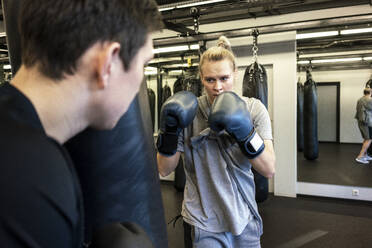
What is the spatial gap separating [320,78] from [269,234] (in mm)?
2769

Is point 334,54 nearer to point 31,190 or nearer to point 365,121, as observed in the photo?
point 365,121

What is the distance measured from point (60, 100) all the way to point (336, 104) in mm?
4761

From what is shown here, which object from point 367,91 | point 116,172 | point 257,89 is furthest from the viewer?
point 367,91

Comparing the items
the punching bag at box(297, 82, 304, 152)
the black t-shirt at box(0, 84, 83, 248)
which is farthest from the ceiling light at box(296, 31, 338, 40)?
the black t-shirt at box(0, 84, 83, 248)

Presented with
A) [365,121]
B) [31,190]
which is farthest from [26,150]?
[365,121]

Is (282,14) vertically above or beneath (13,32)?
above

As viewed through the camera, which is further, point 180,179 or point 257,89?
point 180,179

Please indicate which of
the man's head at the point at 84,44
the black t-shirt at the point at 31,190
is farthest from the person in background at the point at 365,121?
the black t-shirt at the point at 31,190

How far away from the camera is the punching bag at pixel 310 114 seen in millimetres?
4363

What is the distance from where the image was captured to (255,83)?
11.0ft

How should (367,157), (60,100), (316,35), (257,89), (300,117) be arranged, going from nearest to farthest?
1. (60,100)
2. (257,89)
3. (316,35)
4. (367,157)
5. (300,117)

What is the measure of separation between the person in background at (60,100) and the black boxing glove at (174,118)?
0.68 meters

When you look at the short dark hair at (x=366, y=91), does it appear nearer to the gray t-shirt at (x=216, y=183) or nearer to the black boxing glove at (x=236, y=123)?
the gray t-shirt at (x=216, y=183)

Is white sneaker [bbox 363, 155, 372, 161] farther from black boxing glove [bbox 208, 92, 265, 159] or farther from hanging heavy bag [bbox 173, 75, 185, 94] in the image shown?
black boxing glove [bbox 208, 92, 265, 159]
